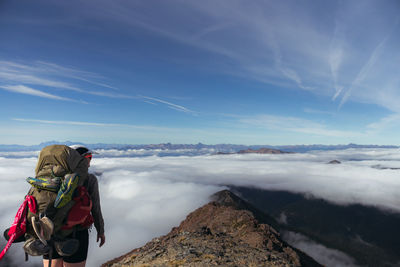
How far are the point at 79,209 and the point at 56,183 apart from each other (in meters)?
0.84

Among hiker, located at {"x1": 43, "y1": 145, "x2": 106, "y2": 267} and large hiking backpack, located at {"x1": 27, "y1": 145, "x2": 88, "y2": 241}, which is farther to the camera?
hiker, located at {"x1": 43, "y1": 145, "x2": 106, "y2": 267}

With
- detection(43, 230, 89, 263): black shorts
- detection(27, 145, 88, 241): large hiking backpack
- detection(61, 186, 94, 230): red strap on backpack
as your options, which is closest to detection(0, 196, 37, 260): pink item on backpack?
detection(27, 145, 88, 241): large hiking backpack

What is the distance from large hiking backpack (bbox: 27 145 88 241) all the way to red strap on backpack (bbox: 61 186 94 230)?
92 millimetres

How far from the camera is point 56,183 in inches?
199

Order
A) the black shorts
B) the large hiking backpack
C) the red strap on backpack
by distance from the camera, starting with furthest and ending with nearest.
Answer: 1. the black shorts
2. the red strap on backpack
3. the large hiking backpack

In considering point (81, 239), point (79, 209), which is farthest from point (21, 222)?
point (81, 239)

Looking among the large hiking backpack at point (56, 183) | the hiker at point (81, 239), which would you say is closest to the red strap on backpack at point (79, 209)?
the large hiking backpack at point (56, 183)

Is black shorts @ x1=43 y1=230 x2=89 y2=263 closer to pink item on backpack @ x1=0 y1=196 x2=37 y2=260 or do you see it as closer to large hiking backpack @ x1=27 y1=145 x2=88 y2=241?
large hiking backpack @ x1=27 y1=145 x2=88 y2=241

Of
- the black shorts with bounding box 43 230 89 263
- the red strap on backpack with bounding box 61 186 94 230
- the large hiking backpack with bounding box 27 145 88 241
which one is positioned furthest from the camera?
the black shorts with bounding box 43 230 89 263

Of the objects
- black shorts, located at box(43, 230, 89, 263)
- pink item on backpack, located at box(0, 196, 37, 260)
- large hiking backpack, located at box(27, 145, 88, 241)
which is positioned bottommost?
black shorts, located at box(43, 230, 89, 263)

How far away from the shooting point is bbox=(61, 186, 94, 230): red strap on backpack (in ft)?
17.4

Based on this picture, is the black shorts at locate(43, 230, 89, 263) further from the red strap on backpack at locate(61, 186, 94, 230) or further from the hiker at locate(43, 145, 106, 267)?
the red strap on backpack at locate(61, 186, 94, 230)

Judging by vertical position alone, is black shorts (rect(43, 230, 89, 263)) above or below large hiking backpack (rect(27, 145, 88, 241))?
below

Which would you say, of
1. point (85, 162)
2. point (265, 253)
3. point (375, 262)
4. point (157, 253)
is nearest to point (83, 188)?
point (85, 162)
